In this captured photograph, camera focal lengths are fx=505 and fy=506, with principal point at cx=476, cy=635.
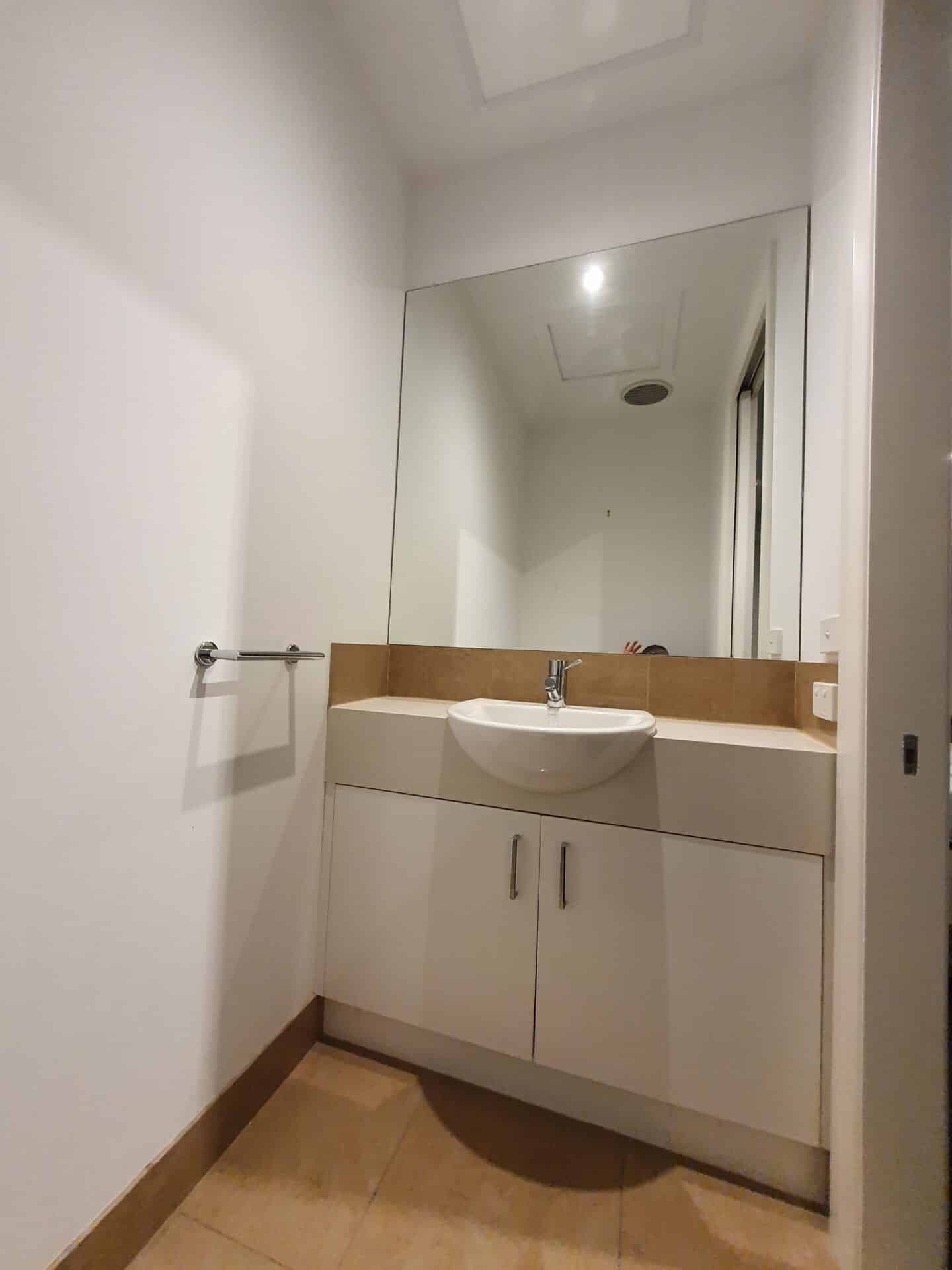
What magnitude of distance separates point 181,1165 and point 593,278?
7.44 ft

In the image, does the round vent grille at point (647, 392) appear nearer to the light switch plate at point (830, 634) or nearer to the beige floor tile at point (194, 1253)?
the light switch plate at point (830, 634)

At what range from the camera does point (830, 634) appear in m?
1.00

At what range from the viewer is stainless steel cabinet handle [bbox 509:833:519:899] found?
1.12 m

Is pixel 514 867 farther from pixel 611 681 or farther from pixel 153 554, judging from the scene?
pixel 153 554

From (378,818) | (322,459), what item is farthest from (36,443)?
(378,818)

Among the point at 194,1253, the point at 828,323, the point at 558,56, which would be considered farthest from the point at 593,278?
the point at 194,1253

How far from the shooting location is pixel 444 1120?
1102mm

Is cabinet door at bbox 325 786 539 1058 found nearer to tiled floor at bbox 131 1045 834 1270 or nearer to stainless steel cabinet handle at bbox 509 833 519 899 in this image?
stainless steel cabinet handle at bbox 509 833 519 899

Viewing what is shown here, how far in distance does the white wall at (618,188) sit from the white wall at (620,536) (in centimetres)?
52

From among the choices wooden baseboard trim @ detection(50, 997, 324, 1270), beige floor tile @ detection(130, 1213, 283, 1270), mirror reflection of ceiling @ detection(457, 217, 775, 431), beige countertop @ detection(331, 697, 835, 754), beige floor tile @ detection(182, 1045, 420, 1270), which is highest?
mirror reflection of ceiling @ detection(457, 217, 775, 431)

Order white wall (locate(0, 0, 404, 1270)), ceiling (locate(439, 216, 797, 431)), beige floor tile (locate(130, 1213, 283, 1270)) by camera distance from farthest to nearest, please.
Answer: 1. ceiling (locate(439, 216, 797, 431))
2. beige floor tile (locate(130, 1213, 283, 1270))
3. white wall (locate(0, 0, 404, 1270))

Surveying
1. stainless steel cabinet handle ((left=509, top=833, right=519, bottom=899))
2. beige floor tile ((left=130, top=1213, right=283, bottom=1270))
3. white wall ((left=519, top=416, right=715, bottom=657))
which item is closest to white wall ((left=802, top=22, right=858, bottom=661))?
white wall ((left=519, top=416, right=715, bottom=657))

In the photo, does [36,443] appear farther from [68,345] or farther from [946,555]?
[946,555]

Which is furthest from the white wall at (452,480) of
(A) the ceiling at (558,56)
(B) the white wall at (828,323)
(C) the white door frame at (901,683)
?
(C) the white door frame at (901,683)
